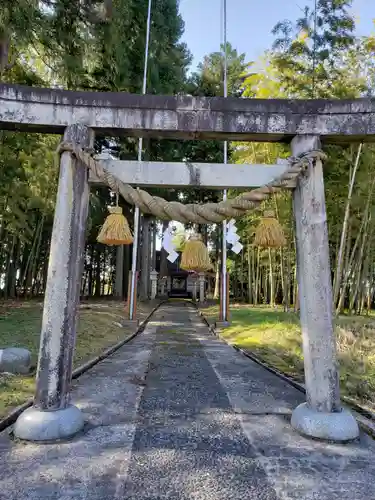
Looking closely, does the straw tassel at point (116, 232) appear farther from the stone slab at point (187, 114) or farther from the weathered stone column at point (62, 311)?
the stone slab at point (187, 114)

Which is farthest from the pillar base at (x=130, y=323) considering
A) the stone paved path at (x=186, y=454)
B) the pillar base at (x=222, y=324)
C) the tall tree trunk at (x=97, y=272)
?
the tall tree trunk at (x=97, y=272)

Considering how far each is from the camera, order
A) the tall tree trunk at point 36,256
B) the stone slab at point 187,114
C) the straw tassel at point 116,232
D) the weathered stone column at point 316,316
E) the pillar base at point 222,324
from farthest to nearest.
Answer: the tall tree trunk at point 36,256 < the pillar base at point 222,324 < the straw tassel at point 116,232 < the stone slab at point 187,114 < the weathered stone column at point 316,316

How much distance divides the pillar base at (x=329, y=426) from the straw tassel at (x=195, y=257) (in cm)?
130

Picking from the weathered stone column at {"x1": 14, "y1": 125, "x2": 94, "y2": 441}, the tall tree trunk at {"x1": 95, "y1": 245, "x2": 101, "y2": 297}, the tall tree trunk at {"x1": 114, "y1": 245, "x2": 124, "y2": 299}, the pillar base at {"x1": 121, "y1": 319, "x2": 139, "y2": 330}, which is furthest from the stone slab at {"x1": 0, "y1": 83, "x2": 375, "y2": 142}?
the tall tree trunk at {"x1": 95, "y1": 245, "x2": 101, "y2": 297}

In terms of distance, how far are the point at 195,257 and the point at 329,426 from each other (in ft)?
4.92

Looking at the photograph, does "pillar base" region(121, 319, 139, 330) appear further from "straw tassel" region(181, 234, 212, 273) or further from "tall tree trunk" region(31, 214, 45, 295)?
"tall tree trunk" region(31, 214, 45, 295)

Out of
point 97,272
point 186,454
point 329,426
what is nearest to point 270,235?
point 329,426

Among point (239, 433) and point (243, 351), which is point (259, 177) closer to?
point (239, 433)

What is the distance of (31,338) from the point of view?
20.0 feet

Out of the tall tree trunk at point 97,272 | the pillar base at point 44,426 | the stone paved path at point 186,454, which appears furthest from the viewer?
the tall tree trunk at point 97,272

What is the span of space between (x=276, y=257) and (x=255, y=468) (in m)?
15.3

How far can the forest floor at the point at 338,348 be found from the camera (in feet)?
14.1

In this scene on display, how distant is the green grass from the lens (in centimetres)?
355

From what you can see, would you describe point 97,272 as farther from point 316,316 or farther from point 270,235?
point 316,316
